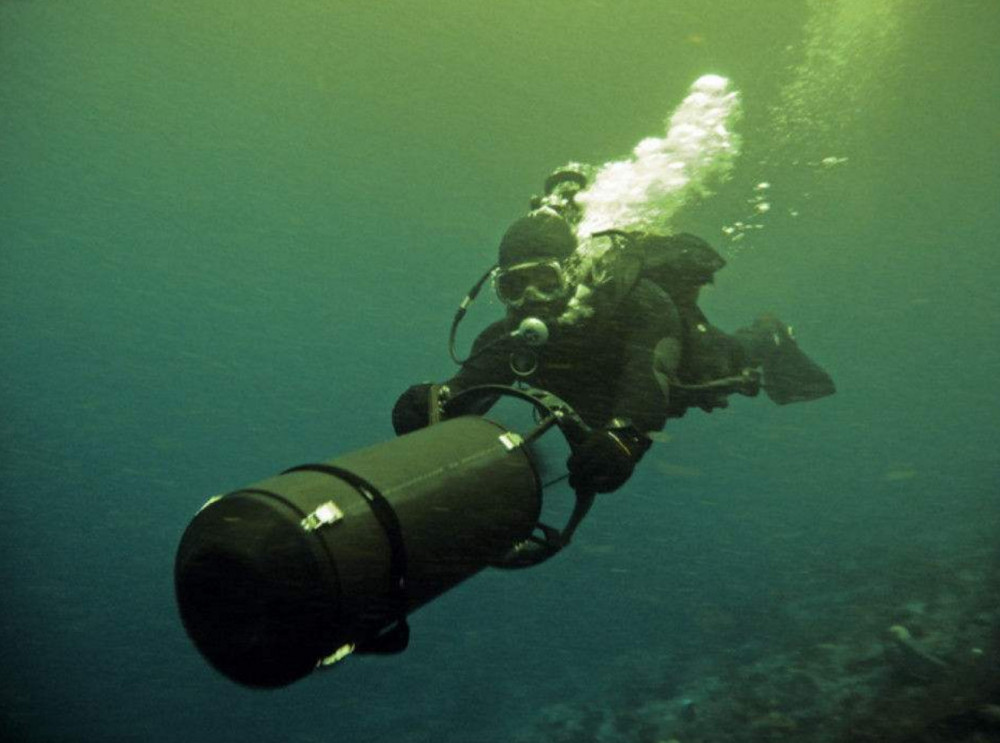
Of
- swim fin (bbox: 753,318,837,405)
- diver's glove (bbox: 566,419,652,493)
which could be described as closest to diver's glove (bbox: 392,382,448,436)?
diver's glove (bbox: 566,419,652,493)

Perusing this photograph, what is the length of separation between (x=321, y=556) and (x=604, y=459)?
128 centimetres

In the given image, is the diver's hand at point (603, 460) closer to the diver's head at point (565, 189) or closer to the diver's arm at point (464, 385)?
the diver's arm at point (464, 385)

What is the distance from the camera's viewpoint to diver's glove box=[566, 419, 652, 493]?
7.84ft

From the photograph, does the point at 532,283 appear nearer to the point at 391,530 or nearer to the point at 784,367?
the point at 391,530

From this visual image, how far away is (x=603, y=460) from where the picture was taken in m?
2.39

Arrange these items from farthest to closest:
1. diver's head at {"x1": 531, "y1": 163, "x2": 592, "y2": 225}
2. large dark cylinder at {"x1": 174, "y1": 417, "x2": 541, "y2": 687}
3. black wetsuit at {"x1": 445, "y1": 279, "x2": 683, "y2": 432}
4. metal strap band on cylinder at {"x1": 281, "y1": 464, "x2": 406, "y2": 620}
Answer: diver's head at {"x1": 531, "y1": 163, "x2": 592, "y2": 225} → black wetsuit at {"x1": 445, "y1": 279, "x2": 683, "y2": 432} → metal strap band on cylinder at {"x1": 281, "y1": 464, "x2": 406, "y2": 620} → large dark cylinder at {"x1": 174, "y1": 417, "x2": 541, "y2": 687}

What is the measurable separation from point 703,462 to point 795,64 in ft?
85.7

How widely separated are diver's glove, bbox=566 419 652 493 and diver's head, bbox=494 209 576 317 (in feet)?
3.22

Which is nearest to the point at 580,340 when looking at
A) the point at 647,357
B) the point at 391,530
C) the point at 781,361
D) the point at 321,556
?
the point at 647,357

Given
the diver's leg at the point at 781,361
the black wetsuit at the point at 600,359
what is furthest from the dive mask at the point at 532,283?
the diver's leg at the point at 781,361

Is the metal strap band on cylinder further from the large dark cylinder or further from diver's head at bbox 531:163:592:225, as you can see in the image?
diver's head at bbox 531:163:592:225

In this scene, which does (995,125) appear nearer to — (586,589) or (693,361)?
(586,589)

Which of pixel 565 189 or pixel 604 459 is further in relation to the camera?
pixel 565 189

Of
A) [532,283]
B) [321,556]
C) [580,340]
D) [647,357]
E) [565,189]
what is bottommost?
[321,556]
